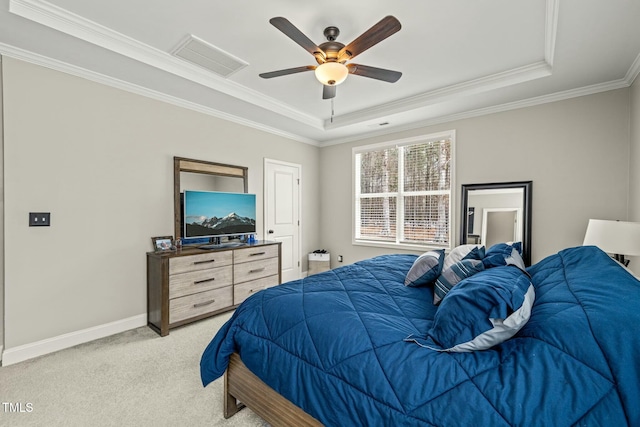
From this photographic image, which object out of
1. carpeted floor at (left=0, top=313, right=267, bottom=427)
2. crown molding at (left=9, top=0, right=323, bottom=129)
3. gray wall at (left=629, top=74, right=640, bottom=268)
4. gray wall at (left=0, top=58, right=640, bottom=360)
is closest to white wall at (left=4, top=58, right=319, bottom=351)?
gray wall at (left=0, top=58, right=640, bottom=360)

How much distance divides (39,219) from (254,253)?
2111 millimetres

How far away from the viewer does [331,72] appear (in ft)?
7.29

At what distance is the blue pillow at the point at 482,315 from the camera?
104cm

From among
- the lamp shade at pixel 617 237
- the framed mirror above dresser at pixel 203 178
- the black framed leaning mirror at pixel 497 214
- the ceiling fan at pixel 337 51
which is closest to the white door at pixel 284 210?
the framed mirror above dresser at pixel 203 178

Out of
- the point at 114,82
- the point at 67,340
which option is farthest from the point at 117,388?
the point at 114,82

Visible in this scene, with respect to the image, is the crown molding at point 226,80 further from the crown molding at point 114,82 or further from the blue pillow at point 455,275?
the blue pillow at point 455,275

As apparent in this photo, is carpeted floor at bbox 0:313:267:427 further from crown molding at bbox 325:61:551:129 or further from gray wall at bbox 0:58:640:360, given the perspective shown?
crown molding at bbox 325:61:551:129

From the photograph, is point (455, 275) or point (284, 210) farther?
point (284, 210)

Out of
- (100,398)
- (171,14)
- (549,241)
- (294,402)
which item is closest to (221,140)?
(171,14)

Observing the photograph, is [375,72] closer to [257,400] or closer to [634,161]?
[257,400]

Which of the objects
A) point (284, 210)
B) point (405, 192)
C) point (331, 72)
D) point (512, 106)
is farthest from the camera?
point (284, 210)

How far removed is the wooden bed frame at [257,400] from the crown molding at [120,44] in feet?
8.71

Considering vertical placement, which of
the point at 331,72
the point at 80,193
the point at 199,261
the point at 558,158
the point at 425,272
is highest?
the point at 331,72

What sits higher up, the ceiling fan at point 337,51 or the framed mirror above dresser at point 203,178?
the ceiling fan at point 337,51
